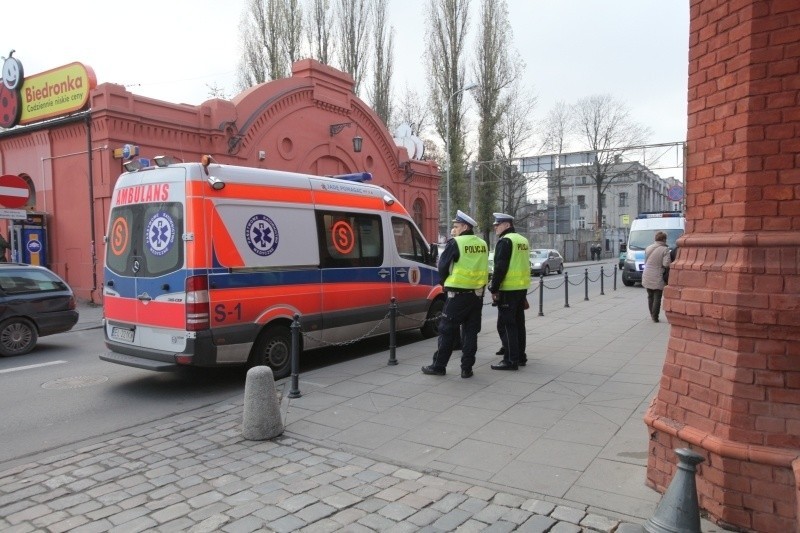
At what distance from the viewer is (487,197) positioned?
130ft

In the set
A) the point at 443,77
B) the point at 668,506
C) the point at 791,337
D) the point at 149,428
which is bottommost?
the point at 149,428

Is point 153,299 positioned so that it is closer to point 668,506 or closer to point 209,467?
point 209,467

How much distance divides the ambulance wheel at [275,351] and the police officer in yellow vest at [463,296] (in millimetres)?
1902

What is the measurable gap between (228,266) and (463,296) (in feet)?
9.24

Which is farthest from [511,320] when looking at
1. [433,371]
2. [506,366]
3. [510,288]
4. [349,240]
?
[349,240]

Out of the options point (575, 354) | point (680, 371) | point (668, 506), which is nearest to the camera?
point (668, 506)

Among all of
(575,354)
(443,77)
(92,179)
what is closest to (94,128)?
(92,179)

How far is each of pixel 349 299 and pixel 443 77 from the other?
30.2 m

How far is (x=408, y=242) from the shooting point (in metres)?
9.67

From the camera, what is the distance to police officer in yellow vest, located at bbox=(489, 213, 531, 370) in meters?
7.23

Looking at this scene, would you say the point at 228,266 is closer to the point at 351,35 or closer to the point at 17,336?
the point at 17,336

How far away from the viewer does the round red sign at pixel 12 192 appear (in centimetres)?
1326

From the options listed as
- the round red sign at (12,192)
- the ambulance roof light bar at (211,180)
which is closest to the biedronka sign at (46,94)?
the round red sign at (12,192)

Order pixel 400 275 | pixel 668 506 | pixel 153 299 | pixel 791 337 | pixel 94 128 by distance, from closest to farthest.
Result: pixel 668 506, pixel 791 337, pixel 153 299, pixel 400 275, pixel 94 128
